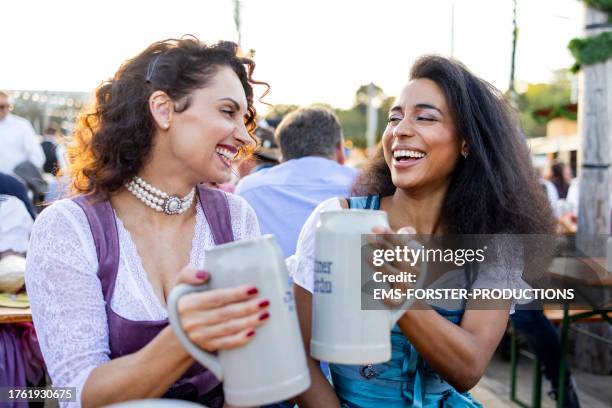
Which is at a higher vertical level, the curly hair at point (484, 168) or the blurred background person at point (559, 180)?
the curly hair at point (484, 168)

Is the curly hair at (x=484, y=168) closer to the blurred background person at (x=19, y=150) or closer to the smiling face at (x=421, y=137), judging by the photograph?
the smiling face at (x=421, y=137)

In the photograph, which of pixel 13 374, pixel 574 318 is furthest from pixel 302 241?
pixel 574 318

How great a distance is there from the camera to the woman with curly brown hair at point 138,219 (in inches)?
48.6

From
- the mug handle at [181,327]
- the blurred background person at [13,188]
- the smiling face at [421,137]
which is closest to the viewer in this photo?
the mug handle at [181,327]

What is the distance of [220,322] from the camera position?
0.90 m

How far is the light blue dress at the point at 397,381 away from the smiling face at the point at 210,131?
614mm

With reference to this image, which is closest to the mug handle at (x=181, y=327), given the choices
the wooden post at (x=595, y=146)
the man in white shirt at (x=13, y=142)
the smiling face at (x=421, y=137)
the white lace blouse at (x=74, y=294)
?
the white lace blouse at (x=74, y=294)

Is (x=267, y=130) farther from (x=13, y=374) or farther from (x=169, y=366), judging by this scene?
(x=169, y=366)

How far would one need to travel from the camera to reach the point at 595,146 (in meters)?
3.97

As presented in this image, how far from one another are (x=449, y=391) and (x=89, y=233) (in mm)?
1006

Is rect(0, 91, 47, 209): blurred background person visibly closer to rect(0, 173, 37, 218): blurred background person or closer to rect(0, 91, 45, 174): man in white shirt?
rect(0, 91, 45, 174): man in white shirt

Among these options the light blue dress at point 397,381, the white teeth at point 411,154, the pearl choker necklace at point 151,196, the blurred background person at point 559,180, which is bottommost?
the blurred background person at point 559,180

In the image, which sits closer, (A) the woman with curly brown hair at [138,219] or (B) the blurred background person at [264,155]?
(A) the woman with curly brown hair at [138,219]

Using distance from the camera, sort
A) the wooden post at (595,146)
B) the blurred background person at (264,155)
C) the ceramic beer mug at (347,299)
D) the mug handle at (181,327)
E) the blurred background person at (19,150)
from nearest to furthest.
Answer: the mug handle at (181,327)
the ceramic beer mug at (347,299)
the wooden post at (595,146)
the blurred background person at (264,155)
the blurred background person at (19,150)
